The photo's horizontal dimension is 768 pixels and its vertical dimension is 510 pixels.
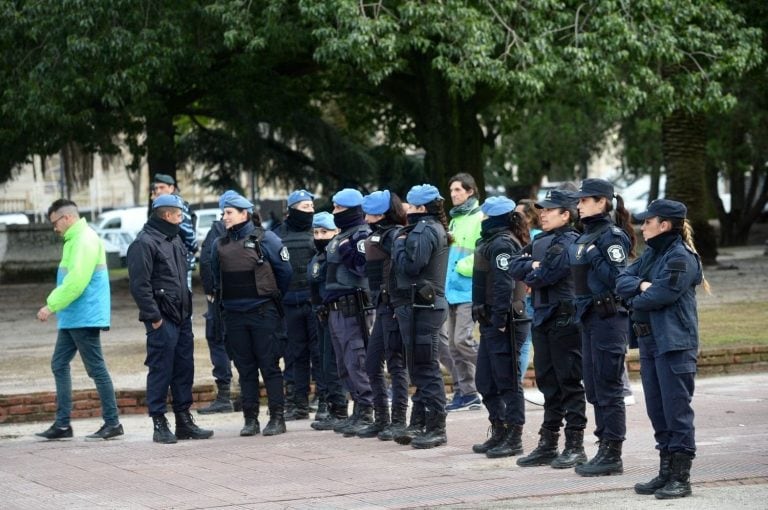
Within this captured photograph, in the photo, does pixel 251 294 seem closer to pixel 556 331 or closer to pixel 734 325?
pixel 556 331

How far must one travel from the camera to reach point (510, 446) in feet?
31.9

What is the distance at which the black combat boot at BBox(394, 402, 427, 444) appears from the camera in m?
10.5

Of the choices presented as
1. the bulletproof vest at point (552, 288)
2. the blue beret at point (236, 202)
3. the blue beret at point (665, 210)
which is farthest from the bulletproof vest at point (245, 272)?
the blue beret at point (665, 210)

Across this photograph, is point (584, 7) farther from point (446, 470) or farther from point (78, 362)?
point (446, 470)

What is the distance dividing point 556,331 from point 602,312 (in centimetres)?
59

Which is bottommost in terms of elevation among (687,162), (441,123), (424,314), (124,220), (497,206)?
(424,314)

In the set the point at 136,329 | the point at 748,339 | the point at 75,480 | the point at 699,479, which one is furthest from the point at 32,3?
the point at 699,479

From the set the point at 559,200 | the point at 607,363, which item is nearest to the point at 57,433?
the point at 559,200

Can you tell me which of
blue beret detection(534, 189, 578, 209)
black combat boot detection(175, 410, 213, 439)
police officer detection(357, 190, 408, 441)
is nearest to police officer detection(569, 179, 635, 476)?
blue beret detection(534, 189, 578, 209)

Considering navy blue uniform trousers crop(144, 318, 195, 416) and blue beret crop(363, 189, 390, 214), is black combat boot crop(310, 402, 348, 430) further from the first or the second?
blue beret crop(363, 189, 390, 214)

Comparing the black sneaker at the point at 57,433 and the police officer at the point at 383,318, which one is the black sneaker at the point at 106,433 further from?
the police officer at the point at 383,318

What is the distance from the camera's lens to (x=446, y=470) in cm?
934

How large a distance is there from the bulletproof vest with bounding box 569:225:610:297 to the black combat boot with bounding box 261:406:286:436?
10.8 ft

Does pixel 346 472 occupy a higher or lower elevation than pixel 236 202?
lower
